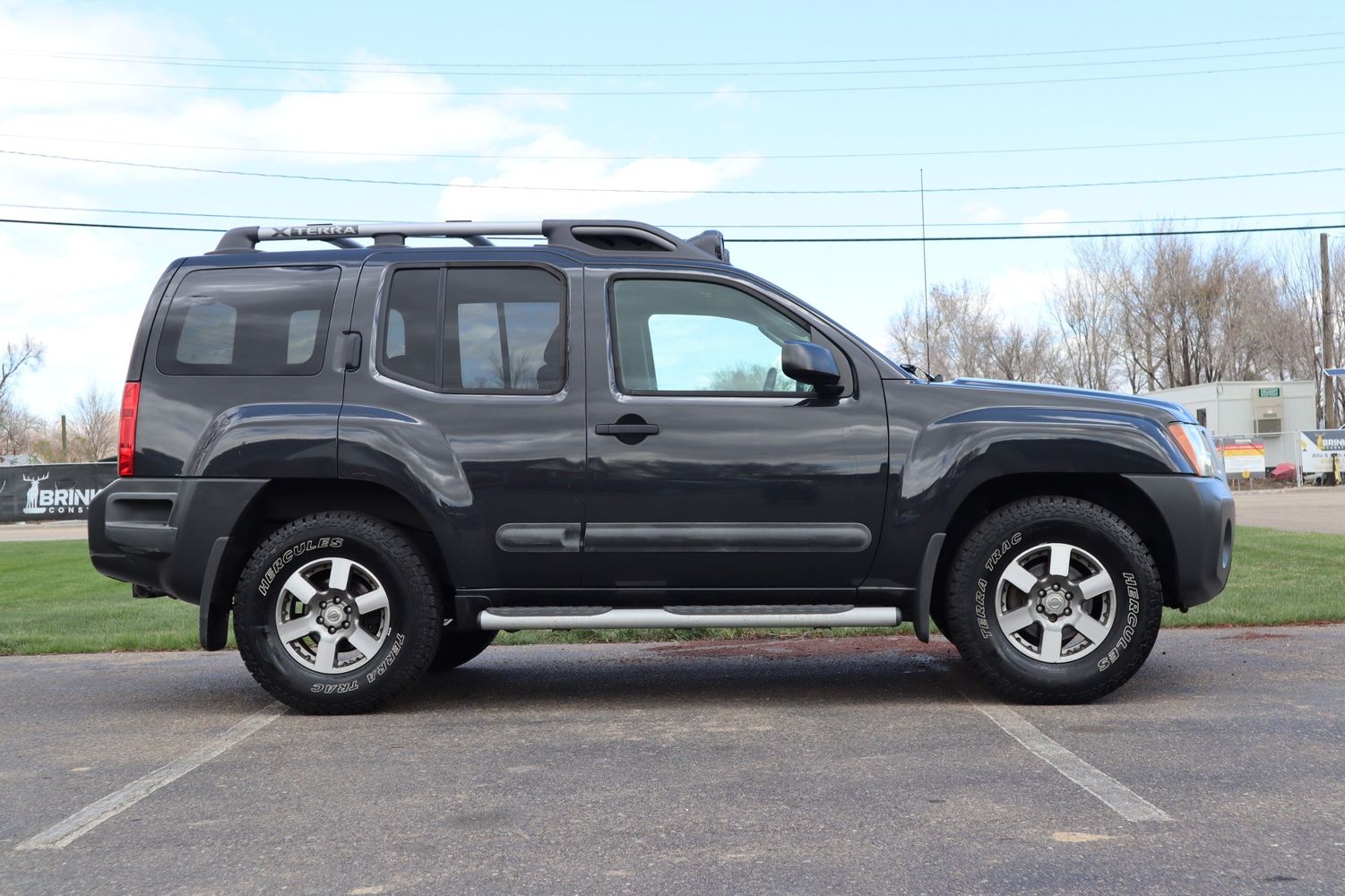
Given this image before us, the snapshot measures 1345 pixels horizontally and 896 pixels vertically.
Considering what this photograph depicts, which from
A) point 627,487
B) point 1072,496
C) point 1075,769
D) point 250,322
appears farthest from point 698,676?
point 250,322

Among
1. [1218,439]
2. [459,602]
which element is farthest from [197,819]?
[1218,439]

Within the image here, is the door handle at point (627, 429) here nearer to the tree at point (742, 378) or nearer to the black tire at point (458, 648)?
the tree at point (742, 378)

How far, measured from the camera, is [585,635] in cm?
802

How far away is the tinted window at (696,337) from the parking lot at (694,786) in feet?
4.82

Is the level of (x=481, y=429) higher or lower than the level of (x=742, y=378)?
lower

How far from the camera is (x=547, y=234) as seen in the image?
18.8 ft

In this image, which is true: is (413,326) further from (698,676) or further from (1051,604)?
(1051,604)

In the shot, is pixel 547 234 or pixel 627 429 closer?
pixel 627 429

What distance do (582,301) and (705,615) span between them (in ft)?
5.04

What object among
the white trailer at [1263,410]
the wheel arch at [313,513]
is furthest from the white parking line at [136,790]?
the white trailer at [1263,410]

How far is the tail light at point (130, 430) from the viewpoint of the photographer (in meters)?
5.44

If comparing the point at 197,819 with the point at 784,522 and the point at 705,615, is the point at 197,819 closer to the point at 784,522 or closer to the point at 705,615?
the point at 705,615

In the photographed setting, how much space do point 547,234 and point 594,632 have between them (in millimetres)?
3245

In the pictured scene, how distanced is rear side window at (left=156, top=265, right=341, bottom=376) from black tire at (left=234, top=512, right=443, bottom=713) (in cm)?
79
